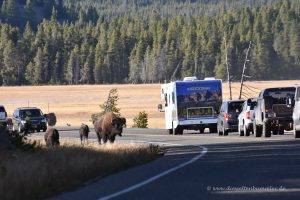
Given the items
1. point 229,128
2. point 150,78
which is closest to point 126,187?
point 229,128

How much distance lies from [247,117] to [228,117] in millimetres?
2897

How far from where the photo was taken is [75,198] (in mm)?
14672

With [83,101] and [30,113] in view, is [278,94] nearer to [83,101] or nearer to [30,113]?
[30,113]

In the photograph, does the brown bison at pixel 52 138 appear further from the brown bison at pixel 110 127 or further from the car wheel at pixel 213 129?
the car wheel at pixel 213 129

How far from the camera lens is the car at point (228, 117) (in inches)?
1614

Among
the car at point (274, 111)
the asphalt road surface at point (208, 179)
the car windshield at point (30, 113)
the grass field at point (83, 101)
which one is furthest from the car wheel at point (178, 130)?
the grass field at point (83, 101)

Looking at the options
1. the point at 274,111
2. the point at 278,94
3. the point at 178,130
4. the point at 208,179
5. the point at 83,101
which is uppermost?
the point at 83,101

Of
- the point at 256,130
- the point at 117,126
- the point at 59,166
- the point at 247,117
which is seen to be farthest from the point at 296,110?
the point at 59,166

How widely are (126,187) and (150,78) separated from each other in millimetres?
170292

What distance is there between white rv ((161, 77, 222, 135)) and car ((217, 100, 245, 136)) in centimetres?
176

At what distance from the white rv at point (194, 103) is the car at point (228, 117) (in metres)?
1.76

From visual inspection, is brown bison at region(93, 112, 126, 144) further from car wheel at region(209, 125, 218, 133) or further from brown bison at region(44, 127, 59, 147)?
car wheel at region(209, 125, 218, 133)

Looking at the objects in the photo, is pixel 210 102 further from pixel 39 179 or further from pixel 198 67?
pixel 198 67

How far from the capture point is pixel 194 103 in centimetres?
4372
